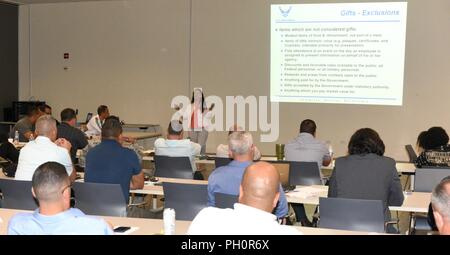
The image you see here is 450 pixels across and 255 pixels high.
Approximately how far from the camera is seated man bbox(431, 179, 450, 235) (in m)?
2.38

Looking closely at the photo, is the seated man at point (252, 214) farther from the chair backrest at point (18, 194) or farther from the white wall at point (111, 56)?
the white wall at point (111, 56)

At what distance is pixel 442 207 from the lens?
7.90 feet

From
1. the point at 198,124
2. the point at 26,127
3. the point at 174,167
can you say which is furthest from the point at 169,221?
the point at 198,124

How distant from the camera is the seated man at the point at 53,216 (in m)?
2.61

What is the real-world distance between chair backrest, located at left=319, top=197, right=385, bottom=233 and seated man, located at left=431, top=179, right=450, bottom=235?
1.26 meters

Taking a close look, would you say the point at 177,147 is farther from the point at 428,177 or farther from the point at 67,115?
the point at 428,177

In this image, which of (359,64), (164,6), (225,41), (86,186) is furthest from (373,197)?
(164,6)

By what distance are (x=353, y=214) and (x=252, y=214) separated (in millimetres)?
1635

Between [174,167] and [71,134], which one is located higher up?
[71,134]

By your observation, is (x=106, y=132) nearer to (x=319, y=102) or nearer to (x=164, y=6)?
(x=319, y=102)

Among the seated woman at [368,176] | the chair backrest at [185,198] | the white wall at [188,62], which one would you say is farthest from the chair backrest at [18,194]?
the white wall at [188,62]

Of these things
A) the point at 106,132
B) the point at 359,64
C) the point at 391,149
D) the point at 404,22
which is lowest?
the point at 391,149
